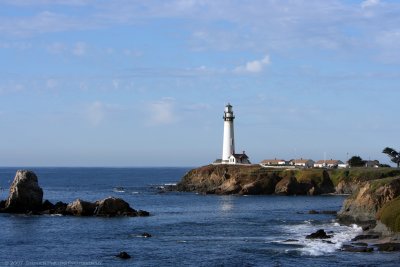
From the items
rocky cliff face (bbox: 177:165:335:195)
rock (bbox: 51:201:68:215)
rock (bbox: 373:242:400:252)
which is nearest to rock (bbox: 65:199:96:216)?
rock (bbox: 51:201:68:215)

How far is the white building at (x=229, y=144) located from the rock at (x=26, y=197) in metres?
77.2

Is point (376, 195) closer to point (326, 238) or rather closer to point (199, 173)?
point (326, 238)

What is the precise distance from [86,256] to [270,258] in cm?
1621

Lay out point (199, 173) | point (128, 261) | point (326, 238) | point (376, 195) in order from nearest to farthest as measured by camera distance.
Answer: point (128, 261)
point (326, 238)
point (376, 195)
point (199, 173)

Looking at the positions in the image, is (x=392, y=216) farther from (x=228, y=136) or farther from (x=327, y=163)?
(x=327, y=163)

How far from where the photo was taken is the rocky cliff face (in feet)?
479

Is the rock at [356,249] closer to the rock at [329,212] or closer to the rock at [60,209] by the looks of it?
the rock at [329,212]

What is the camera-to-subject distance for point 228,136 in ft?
562

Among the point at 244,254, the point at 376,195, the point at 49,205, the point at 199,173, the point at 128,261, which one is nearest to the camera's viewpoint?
the point at 128,261

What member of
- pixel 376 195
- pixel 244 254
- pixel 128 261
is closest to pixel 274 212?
pixel 376 195

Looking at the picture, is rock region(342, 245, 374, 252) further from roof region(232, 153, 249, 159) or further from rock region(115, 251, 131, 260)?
roof region(232, 153, 249, 159)

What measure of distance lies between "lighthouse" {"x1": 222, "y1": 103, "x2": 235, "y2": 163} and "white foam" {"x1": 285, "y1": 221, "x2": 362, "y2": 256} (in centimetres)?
8550

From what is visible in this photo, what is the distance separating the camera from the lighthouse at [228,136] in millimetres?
169837

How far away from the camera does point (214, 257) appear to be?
189 ft
